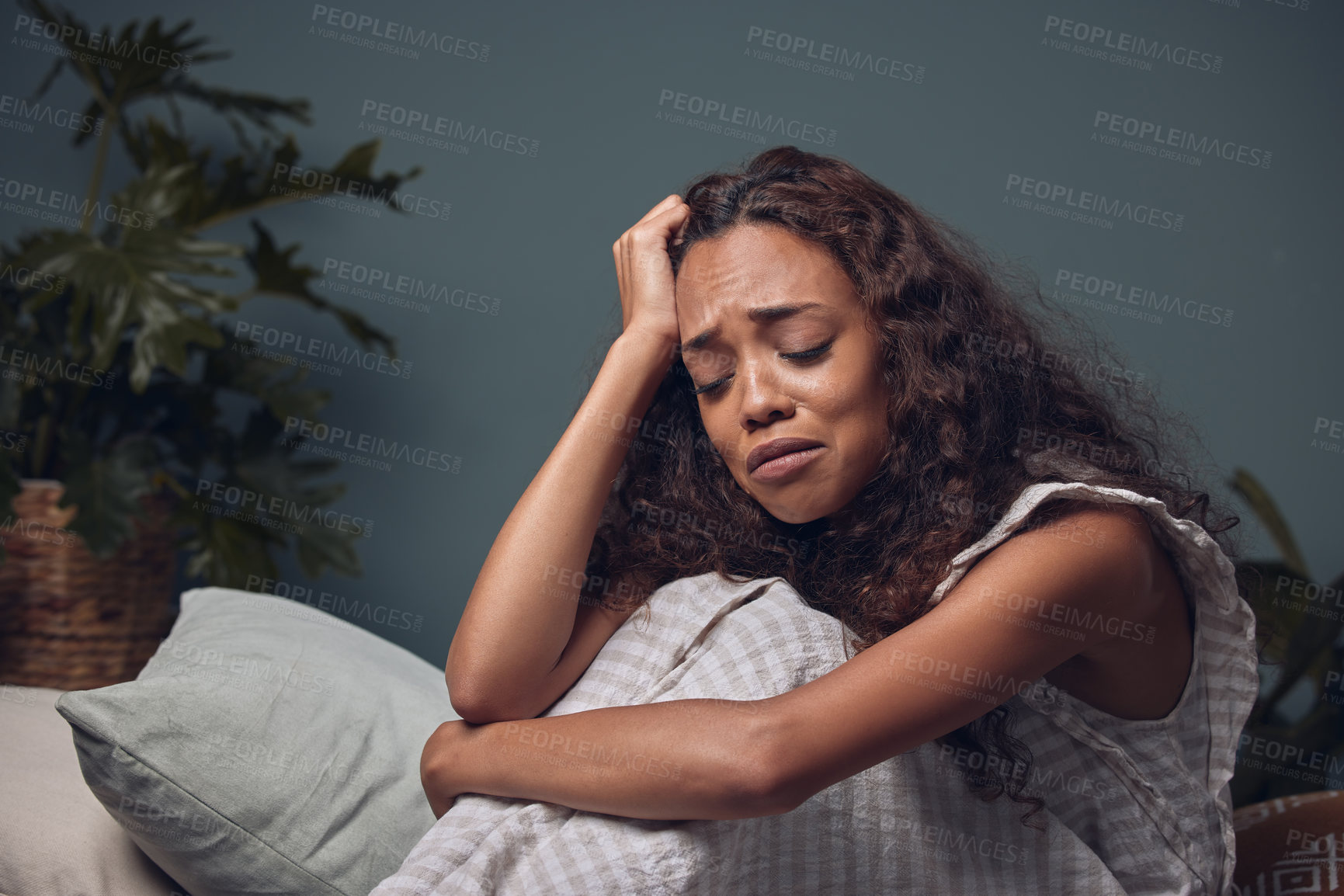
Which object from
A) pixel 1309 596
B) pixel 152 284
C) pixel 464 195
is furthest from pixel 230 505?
pixel 1309 596

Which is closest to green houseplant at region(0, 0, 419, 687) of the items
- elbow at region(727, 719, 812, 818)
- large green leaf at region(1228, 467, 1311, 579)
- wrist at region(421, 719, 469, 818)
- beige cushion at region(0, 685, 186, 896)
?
beige cushion at region(0, 685, 186, 896)

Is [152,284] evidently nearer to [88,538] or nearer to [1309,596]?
[88,538]

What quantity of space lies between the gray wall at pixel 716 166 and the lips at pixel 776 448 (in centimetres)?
97

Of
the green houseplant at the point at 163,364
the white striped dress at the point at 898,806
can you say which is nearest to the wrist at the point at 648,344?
the white striped dress at the point at 898,806

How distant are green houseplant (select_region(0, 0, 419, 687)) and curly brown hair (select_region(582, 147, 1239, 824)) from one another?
47.1 inches

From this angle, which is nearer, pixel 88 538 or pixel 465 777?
pixel 465 777

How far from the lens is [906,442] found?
40.4 inches

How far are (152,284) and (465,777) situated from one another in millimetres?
1502

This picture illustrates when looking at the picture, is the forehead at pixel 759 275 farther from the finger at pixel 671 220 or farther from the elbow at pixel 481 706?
the elbow at pixel 481 706

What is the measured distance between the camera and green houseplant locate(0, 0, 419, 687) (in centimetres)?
193

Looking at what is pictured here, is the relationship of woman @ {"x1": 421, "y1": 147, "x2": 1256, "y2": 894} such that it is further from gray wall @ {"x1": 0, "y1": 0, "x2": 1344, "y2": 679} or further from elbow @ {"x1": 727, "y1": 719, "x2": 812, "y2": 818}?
gray wall @ {"x1": 0, "y1": 0, "x2": 1344, "y2": 679}

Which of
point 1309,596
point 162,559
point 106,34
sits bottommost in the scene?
point 162,559

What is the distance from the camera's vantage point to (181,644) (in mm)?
1101

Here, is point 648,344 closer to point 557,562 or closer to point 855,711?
point 557,562
